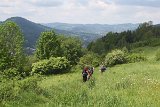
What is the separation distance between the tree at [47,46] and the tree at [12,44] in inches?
154

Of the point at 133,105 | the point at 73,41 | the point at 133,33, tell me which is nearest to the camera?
the point at 133,105

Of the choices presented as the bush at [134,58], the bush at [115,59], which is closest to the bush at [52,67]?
the bush at [115,59]

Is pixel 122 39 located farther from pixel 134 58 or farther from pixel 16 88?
pixel 16 88

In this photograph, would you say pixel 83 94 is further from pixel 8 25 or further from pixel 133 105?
pixel 8 25

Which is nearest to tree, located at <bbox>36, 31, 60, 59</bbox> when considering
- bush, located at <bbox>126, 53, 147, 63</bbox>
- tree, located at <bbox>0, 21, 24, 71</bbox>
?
tree, located at <bbox>0, 21, 24, 71</bbox>

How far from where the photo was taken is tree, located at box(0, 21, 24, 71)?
7351cm

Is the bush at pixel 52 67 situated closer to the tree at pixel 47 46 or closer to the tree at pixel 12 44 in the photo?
the tree at pixel 12 44

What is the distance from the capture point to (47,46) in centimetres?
8125

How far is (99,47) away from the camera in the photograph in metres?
158

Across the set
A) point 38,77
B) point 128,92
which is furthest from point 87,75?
point 128,92

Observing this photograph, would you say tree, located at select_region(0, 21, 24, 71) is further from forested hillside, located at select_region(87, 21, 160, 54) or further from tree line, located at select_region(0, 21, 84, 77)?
forested hillside, located at select_region(87, 21, 160, 54)

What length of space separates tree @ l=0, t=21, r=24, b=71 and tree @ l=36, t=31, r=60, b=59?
3.90m

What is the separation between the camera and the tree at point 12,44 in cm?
7351

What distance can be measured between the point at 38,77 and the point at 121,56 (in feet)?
167
